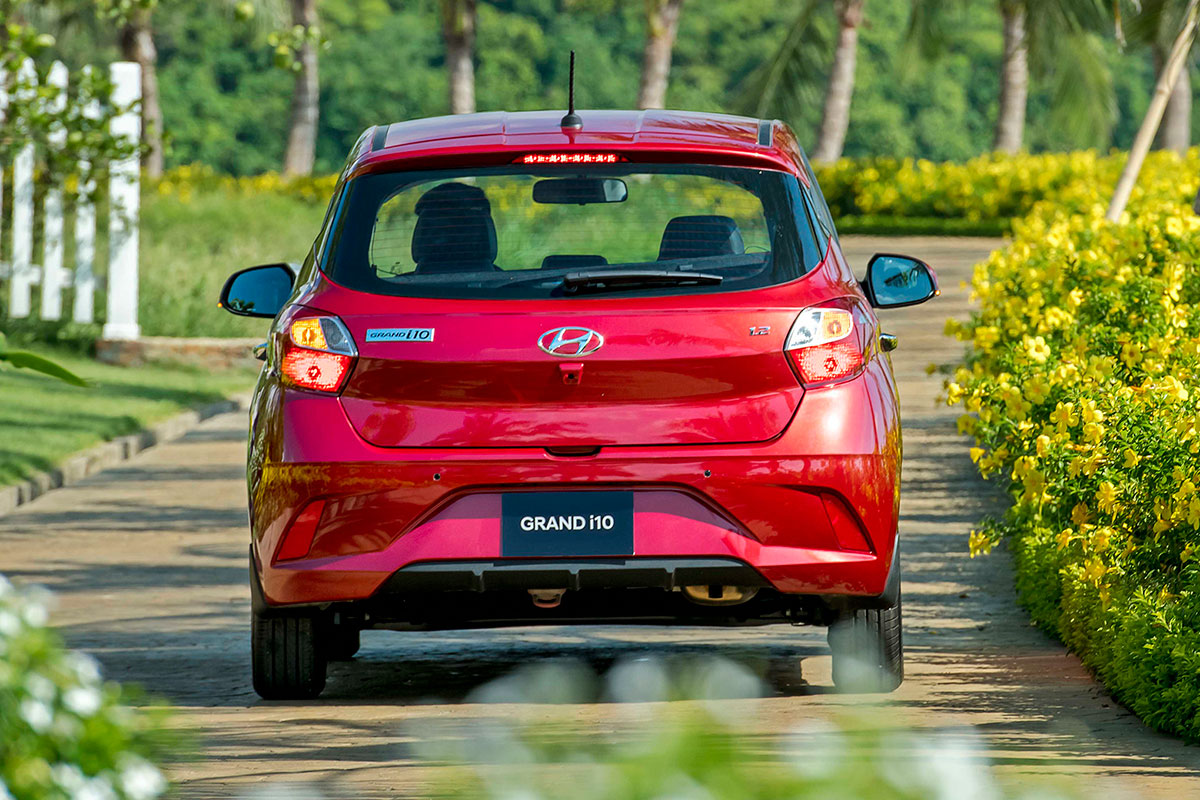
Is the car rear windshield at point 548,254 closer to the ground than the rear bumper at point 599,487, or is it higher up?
higher up

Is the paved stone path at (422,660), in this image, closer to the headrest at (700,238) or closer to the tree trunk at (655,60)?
the headrest at (700,238)

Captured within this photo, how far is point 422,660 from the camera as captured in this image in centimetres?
685

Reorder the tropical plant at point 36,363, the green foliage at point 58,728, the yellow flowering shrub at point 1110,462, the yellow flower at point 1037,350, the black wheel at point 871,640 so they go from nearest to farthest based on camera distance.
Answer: the green foliage at point 58,728, the tropical plant at point 36,363, the yellow flowering shrub at point 1110,462, the black wheel at point 871,640, the yellow flower at point 1037,350

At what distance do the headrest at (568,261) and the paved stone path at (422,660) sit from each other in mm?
1251

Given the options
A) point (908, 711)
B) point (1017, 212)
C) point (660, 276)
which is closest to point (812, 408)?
point (660, 276)

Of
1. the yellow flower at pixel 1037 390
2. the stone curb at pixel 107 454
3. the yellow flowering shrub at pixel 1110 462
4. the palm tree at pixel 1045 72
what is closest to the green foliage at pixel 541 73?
the palm tree at pixel 1045 72

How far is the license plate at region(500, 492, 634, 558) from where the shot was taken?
5.31m

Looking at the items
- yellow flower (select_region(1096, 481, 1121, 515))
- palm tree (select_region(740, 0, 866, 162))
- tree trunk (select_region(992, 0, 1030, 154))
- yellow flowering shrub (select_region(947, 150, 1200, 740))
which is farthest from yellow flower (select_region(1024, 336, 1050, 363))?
tree trunk (select_region(992, 0, 1030, 154))

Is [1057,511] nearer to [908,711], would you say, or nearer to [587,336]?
[908,711]

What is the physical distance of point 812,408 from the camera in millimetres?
5414

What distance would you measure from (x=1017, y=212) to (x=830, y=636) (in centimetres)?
2759

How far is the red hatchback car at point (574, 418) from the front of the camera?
210 inches

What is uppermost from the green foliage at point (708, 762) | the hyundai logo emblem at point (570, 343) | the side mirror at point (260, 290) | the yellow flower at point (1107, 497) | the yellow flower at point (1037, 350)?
the green foliage at point (708, 762)

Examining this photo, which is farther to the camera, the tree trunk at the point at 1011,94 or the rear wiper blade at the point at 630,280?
the tree trunk at the point at 1011,94
